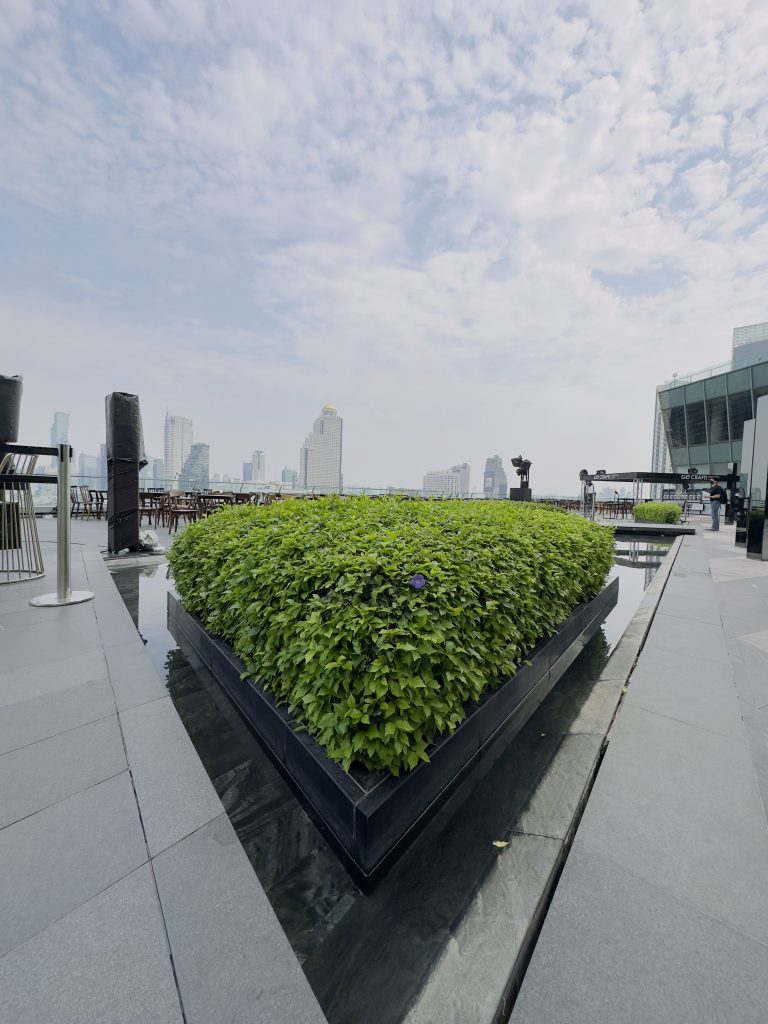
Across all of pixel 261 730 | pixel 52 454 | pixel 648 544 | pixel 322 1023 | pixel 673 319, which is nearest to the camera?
pixel 322 1023

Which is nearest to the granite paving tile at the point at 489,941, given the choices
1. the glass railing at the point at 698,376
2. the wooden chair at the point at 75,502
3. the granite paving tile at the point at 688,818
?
the granite paving tile at the point at 688,818

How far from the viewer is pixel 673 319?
14.4 metres

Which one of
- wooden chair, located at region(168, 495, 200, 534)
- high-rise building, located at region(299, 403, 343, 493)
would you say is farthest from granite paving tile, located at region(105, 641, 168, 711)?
high-rise building, located at region(299, 403, 343, 493)

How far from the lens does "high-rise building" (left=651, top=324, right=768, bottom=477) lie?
2378 centimetres

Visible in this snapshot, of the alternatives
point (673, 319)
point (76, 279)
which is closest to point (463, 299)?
point (673, 319)

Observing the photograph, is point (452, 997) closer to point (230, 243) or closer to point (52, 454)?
point (52, 454)

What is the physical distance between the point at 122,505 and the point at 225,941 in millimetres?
7266

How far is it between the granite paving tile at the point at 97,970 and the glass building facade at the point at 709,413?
1184 inches

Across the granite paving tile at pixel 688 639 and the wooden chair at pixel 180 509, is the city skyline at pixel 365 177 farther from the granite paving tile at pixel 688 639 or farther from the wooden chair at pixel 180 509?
the granite paving tile at pixel 688 639

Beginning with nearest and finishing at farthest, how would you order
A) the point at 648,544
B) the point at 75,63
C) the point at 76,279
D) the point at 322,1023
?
the point at 322,1023 → the point at 75,63 → the point at 648,544 → the point at 76,279

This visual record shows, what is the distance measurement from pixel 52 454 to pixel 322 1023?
16.3 feet

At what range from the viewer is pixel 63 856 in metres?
1.26

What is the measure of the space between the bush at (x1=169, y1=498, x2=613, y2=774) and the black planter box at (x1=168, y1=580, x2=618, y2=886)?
0.06 m

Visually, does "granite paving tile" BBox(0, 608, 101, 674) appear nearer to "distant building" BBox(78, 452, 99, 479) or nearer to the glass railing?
"distant building" BBox(78, 452, 99, 479)
